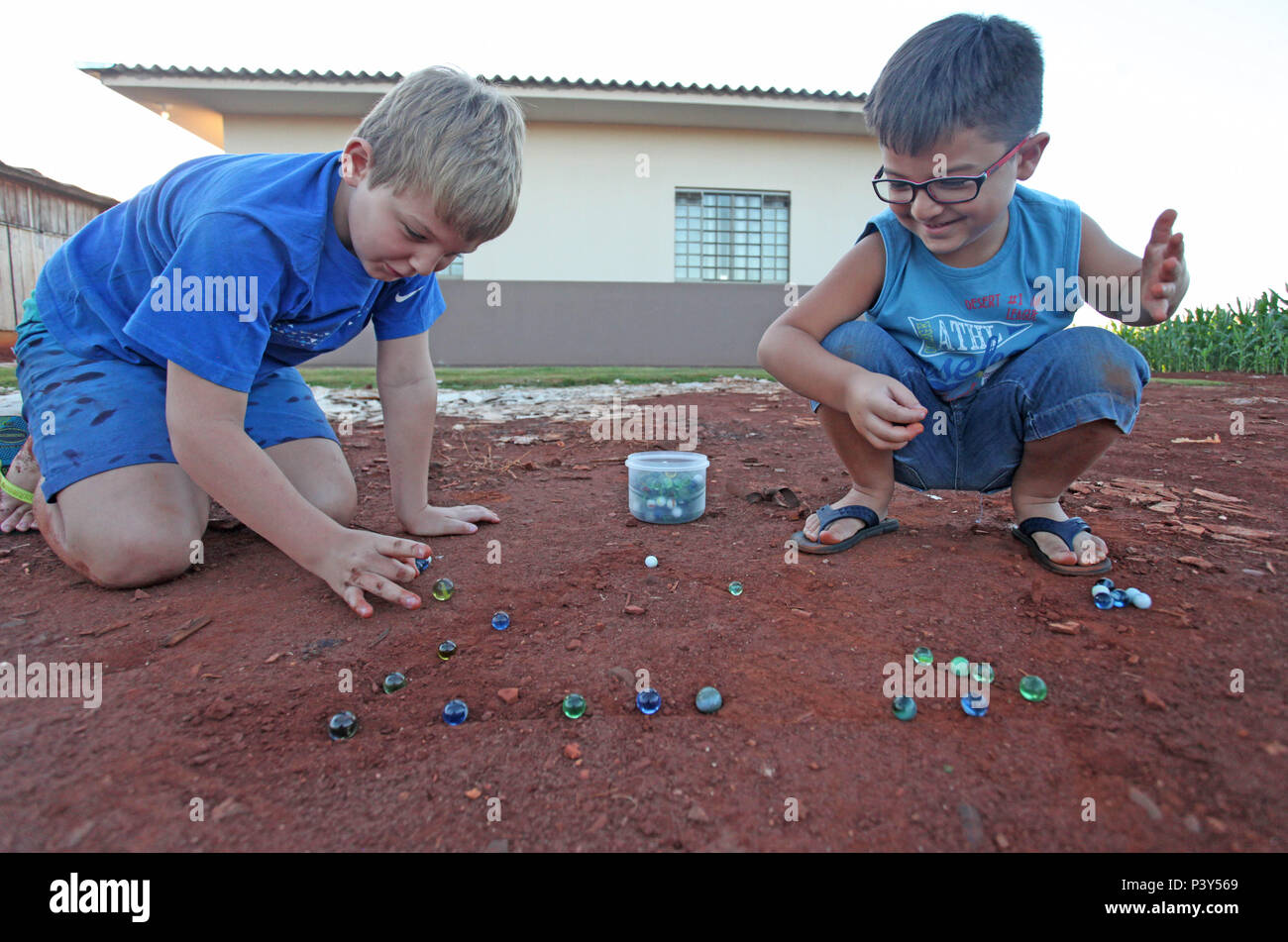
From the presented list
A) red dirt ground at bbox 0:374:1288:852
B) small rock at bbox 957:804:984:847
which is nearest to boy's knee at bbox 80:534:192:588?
red dirt ground at bbox 0:374:1288:852

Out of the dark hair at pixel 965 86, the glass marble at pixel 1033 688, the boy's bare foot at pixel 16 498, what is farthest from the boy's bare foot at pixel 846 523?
the boy's bare foot at pixel 16 498

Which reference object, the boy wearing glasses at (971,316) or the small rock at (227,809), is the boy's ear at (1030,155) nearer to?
the boy wearing glasses at (971,316)

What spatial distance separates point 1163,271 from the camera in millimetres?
1899

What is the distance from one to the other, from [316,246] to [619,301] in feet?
31.3

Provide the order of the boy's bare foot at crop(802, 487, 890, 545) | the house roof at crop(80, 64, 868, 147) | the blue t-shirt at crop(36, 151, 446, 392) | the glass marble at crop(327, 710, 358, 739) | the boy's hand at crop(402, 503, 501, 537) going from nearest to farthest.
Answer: the glass marble at crop(327, 710, 358, 739), the blue t-shirt at crop(36, 151, 446, 392), the boy's bare foot at crop(802, 487, 890, 545), the boy's hand at crop(402, 503, 501, 537), the house roof at crop(80, 64, 868, 147)

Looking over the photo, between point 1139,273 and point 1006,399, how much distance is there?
0.47m

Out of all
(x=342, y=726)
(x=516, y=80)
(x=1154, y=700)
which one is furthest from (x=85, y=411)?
(x=516, y=80)

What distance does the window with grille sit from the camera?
1162cm

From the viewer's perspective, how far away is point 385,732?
1458 mm

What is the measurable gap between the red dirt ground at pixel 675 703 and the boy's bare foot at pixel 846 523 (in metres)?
0.09

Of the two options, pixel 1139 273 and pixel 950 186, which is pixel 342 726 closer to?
pixel 950 186

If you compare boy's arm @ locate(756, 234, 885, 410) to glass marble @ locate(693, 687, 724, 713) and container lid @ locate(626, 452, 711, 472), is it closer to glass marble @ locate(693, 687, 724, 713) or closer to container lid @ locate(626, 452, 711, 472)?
container lid @ locate(626, 452, 711, 472)

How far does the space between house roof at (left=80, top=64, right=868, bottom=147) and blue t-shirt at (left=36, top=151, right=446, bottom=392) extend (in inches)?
327
